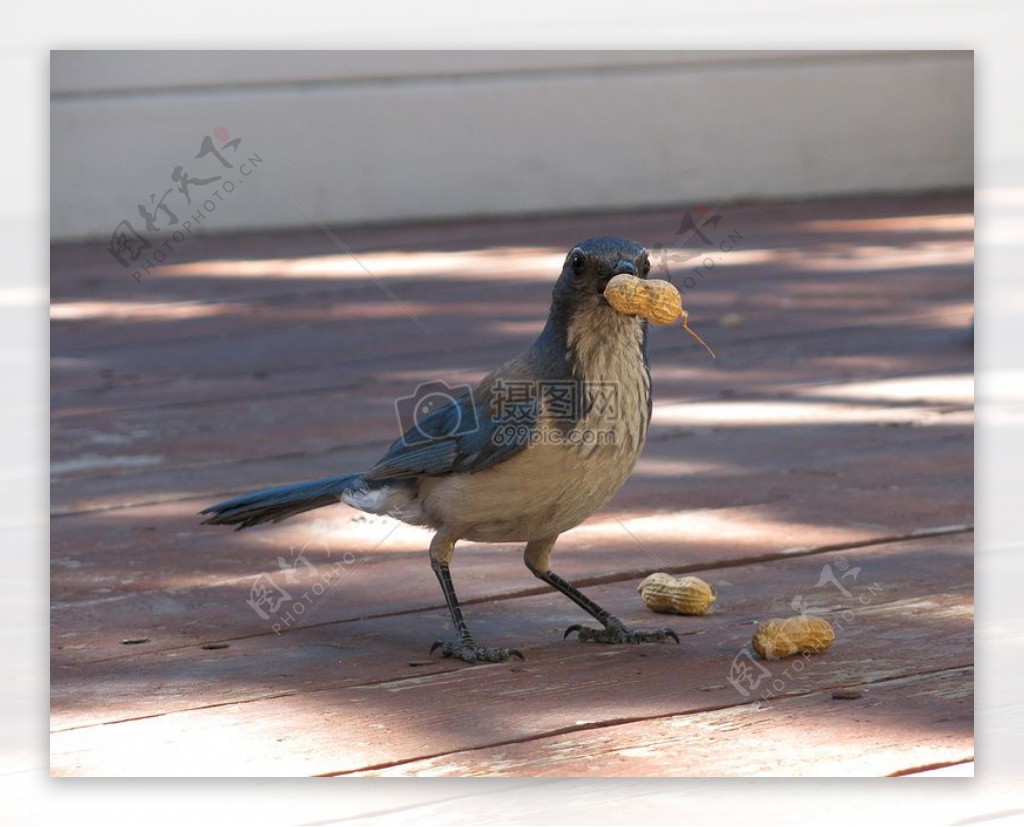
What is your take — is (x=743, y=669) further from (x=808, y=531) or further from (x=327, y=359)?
(x=327, y=359)

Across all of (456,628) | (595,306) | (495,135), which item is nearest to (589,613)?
(456,628)

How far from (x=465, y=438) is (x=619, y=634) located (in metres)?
0.37

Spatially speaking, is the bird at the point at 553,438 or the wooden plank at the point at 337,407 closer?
the bird at the point at 553,438

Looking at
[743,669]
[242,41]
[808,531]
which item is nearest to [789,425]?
[808,531]

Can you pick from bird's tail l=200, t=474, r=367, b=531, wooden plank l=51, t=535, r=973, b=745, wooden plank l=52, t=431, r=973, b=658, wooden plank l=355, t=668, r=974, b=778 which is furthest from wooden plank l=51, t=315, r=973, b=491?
wooden plank l=355, t=668, r=974, b=778

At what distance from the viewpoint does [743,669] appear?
8.23 feet

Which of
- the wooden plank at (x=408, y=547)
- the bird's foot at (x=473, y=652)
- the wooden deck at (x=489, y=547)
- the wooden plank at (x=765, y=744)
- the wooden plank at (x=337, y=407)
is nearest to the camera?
the wooden plank at (x=765, y=744)

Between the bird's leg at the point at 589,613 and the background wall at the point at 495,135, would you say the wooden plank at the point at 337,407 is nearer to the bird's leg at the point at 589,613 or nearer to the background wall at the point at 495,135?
the background wall at the point at 495,135

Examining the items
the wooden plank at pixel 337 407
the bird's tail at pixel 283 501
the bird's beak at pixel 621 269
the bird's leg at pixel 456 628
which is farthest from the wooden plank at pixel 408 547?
the bird's beak at pixel 621 269

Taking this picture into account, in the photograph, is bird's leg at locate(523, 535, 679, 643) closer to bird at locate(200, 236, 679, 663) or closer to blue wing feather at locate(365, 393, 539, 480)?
bird at locate(200, 236, 679, 663)

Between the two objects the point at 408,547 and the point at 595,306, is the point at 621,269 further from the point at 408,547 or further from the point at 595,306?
the point at 408,547

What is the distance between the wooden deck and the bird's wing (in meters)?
0.27

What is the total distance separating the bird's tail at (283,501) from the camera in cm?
285

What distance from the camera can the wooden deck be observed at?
2.25m
